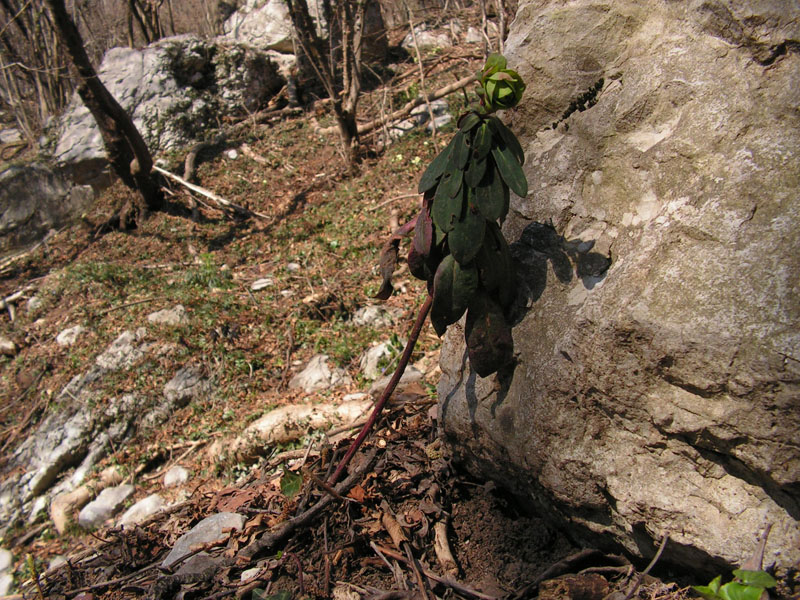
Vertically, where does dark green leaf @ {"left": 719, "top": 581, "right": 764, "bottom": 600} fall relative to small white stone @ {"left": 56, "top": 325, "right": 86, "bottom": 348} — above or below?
above

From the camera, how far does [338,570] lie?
2.04 metres

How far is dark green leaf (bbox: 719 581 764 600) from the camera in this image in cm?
129

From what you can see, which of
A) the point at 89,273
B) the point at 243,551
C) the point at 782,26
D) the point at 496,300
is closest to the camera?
the point at 782,26

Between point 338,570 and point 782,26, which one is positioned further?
point 338,570

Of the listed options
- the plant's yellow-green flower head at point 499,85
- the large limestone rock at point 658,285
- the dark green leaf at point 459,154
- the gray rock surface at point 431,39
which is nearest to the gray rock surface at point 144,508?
the large limestone rock at point 658,285

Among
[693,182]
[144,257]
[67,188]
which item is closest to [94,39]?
[67,188]

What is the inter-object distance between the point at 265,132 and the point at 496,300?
8.91 m

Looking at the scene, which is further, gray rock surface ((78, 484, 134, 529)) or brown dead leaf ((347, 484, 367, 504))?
gray rock surface ((78, 484, 134, 529))

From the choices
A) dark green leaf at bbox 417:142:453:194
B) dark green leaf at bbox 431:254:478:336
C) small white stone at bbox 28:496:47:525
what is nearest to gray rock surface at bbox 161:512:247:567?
dark green leaf at bbox 431:254:478:336

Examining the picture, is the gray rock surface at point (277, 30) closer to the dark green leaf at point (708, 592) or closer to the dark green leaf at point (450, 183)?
the dark green leaf at point (450, 183)

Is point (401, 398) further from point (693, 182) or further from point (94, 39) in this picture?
point (94, 39)

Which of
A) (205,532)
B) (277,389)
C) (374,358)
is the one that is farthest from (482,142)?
(277,389)

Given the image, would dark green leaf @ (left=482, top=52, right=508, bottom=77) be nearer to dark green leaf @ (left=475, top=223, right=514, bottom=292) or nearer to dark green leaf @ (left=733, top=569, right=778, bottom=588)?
dark green leaf @ (left=475, top=223, right=514, bottom=292)

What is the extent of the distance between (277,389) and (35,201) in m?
6.90
